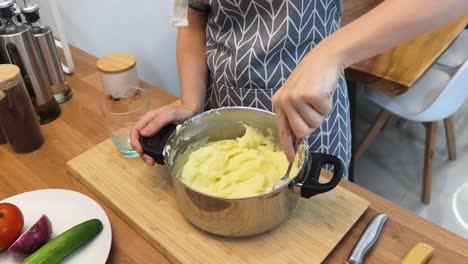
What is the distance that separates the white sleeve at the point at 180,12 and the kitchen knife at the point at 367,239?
1.85 feet

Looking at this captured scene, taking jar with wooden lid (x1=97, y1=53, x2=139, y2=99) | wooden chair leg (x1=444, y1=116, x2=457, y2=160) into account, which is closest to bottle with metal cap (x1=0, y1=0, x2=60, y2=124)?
jar with wooden lid (x1=97, y1=53, x2=139, y2=99)

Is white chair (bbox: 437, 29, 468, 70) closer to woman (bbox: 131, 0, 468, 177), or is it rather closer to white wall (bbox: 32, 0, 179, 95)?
woman (bbox: 131, 0, 468, 177)

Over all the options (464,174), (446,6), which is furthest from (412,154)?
(446,6)

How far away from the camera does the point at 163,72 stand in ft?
5.07

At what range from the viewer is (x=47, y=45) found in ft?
3.38

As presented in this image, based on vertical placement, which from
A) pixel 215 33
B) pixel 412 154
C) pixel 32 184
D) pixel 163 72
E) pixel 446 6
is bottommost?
pixel 412 154

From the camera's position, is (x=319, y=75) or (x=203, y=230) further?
(x=203, y=230)

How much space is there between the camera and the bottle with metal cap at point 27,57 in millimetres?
950

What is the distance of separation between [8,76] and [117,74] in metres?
0.28

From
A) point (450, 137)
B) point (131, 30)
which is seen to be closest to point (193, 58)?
point (131, 30)

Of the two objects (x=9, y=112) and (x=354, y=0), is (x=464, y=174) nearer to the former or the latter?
(x=354, y=0)

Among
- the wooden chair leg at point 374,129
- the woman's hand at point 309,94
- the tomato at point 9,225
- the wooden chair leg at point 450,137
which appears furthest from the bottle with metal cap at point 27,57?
the wooden chair leg at point 450,137

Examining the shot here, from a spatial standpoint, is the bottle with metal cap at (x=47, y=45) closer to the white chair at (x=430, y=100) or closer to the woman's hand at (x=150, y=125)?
the woman's hand at (x=150, y=125)

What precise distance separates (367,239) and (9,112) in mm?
749
